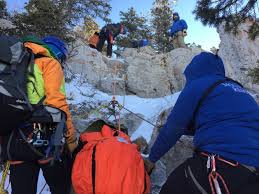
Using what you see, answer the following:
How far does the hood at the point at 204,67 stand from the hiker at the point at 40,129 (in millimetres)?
1181

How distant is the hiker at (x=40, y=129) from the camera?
3.30 meters

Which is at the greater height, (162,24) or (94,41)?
(162,24)

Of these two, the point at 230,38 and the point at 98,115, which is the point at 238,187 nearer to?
the point at 98,115

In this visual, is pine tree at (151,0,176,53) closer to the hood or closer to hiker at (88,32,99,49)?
hiker at (88,32,99,49)

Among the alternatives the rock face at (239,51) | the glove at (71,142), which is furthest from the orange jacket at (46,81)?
the rock face at (239,51)

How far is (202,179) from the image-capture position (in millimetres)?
2707

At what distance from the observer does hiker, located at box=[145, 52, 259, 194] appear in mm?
2635

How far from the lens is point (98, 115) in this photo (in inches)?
370

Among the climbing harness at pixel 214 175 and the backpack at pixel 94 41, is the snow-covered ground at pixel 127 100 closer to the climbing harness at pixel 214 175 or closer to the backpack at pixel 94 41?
the backpack at pixel 94 41

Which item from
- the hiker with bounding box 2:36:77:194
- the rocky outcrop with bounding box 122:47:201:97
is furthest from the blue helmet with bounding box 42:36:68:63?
the rocky outcrop with bounding box 122:47:201:97

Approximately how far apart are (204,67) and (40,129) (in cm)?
149

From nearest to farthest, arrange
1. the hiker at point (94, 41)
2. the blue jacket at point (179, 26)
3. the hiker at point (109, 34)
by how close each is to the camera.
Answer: the blue jacket at point (179, 26) → the hiker at point (109, 34) → the hiker at point (94, 41)

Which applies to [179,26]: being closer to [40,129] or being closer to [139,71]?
[139,71]

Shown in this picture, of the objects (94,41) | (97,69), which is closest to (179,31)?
(94,41)
